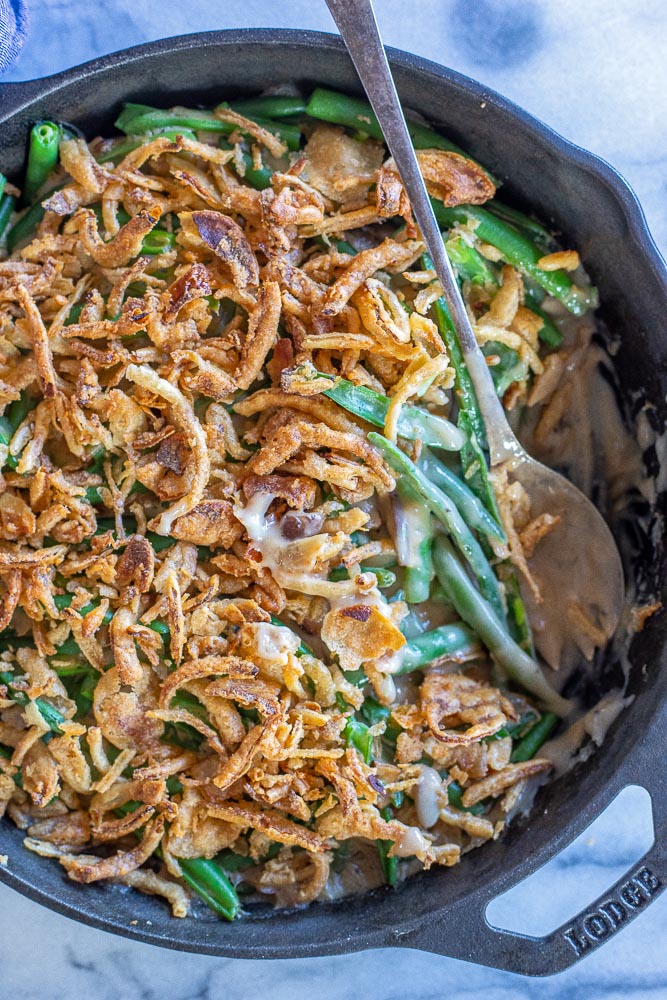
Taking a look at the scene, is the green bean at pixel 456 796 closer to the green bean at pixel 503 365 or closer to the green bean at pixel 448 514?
the green bean at pixel 448 514

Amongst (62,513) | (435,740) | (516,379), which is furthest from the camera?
(516,379)

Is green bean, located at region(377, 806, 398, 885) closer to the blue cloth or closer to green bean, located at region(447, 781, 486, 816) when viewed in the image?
green bean, located at region(447, 781, 486, 816)

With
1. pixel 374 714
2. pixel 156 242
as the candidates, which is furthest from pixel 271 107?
pixel 374 714

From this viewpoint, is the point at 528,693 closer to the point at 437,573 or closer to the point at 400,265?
the point at 437,573

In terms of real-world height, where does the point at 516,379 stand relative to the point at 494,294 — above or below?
below

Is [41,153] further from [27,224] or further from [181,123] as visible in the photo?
[181,123]

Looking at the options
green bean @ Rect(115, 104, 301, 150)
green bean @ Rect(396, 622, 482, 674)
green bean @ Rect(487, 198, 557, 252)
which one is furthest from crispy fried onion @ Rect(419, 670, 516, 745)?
green bean @ Rect(115, 104, 301, 150)

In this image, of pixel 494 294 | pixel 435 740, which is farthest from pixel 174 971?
pixel 494 294
